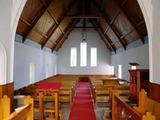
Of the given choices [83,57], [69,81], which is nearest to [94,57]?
[83,57]

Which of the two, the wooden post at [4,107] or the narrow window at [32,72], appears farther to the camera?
the narrow window at [32,72]

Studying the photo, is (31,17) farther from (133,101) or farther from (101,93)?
(133,101)

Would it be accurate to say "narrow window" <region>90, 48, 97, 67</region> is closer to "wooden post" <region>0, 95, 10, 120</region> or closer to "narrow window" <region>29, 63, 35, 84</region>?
"narrow window" <region>29, 63, 35, 84</region>

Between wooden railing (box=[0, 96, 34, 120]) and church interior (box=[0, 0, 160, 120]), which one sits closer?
wooden railing (box=[0, 96, 34, 120])

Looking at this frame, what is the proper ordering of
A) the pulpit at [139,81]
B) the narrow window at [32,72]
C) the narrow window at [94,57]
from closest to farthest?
the pulpit at [139,81] < the narrow window at [32,72] < the narrow window at [94,57]

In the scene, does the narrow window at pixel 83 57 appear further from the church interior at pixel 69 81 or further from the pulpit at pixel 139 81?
the pulpit at pixel 139 81

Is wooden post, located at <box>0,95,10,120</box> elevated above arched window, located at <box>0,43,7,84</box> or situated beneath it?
situated beneath

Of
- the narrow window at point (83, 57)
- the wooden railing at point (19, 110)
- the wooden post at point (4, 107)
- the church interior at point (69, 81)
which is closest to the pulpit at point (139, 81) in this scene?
the church interior at point (69, 81)

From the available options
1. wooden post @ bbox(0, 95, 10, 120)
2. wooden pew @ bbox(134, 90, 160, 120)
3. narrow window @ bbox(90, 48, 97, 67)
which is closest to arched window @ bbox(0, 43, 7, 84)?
wooden post @ bbox(0, 95, 10, 120)

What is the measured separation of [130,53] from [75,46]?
7.73 meters

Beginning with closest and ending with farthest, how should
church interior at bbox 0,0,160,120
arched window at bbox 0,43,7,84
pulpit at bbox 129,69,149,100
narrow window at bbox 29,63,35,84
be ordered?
church interior at bbox 0,0,160,120
arched window at bbox 0,43,7,84
pulpit at bbox 129,69,149,100
narrow window at bbox 29,63,35,84

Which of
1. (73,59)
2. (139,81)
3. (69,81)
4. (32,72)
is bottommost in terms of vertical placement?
(69,81)

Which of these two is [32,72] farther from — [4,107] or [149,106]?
[149,106]

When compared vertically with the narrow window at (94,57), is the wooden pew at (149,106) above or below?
below
